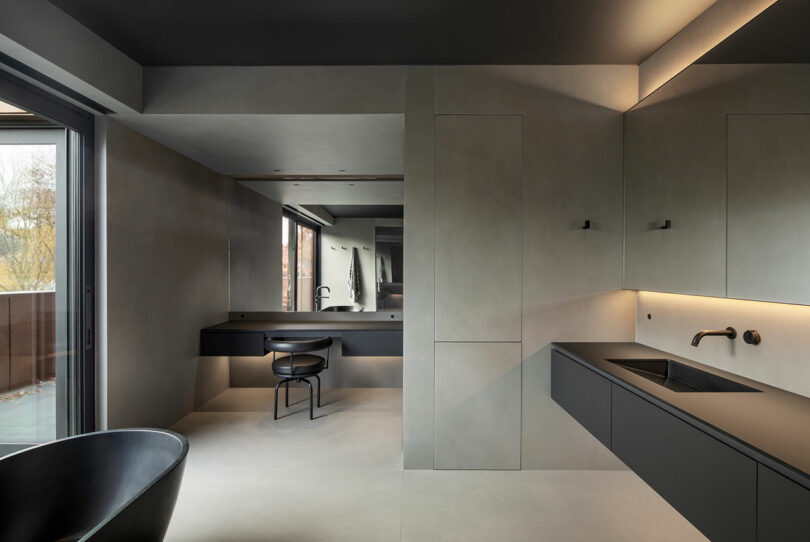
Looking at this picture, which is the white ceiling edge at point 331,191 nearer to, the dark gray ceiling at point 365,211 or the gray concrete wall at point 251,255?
the dark gray ceiling at point 365,211

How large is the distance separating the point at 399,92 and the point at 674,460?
245cm

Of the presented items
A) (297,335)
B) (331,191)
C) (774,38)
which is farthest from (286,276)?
(774,38)

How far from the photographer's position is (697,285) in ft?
6.82

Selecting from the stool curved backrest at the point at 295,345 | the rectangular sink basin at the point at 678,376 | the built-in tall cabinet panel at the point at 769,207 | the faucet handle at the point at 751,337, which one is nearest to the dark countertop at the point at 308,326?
the stool curved backrest at the point at 295,345

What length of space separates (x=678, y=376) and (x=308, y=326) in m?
3.03

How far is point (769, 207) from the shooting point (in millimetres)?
1651

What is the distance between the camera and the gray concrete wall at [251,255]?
4.34m

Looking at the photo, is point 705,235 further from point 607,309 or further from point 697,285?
point 607,309

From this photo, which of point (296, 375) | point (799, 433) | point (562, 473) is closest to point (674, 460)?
point (799, 433)

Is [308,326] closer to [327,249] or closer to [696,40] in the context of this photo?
[327,249]

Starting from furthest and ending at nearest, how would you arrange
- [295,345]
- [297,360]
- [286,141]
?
[297,360] → [295,345] → [286,141]

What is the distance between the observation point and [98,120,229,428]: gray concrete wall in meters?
2.78

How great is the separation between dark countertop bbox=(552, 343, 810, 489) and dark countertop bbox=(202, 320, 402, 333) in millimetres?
A: 2273

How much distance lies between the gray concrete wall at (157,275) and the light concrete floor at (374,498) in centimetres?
54
